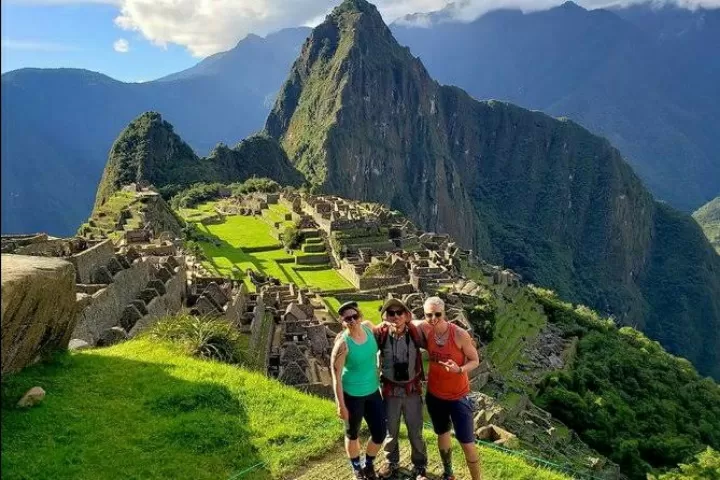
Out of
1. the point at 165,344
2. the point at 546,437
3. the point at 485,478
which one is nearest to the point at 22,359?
the point at 165,344

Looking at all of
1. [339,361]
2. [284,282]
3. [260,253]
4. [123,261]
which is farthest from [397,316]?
[260,253]

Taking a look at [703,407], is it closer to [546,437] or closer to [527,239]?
[546,437]

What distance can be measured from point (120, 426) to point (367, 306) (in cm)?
2463

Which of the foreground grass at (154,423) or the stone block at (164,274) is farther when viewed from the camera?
the stone block at (164,274)

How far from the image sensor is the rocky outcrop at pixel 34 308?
23.6 ft

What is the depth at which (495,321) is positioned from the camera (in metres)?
35.3

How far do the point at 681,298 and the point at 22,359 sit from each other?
509ft

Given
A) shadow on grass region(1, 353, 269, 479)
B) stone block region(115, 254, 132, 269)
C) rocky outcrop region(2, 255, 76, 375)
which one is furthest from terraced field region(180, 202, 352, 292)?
shadow on grass region(1, 353, 269, 479)

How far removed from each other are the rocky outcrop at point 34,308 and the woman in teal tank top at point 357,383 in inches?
136

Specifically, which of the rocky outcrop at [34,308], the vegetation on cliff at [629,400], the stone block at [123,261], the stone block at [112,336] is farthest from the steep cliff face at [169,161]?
the rocky outcrop at [34,308]

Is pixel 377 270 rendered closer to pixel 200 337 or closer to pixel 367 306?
pixel 367 306

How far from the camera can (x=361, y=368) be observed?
254 inches

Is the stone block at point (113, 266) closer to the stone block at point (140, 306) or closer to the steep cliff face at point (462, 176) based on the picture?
the stone block at point (140, 306)

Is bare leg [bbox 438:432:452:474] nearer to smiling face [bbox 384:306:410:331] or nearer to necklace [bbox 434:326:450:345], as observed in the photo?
necklace [bbox 434:326:450:345]
